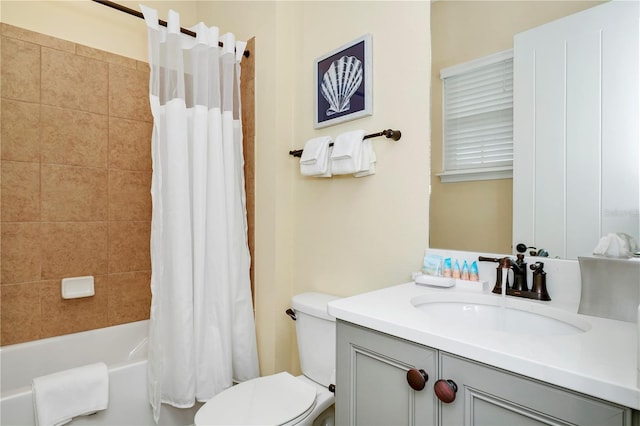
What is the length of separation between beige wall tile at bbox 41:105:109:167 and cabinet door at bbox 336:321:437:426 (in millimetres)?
1800

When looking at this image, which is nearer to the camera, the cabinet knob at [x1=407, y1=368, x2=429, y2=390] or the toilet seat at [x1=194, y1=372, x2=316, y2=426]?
the cabinet knob at [x1=407, y1=368, x2=429, y2=390]

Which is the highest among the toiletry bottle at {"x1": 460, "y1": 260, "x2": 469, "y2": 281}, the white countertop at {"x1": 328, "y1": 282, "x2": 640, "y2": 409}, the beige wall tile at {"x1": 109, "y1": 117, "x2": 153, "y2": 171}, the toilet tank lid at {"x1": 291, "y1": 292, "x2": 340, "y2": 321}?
the beige wall tile at {"x1": 109, "y1": 117, "x2": 153, "y2": 171}

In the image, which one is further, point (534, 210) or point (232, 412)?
point (232, 412)

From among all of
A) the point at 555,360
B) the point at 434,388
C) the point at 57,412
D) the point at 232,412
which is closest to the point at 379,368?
the point at 434,388

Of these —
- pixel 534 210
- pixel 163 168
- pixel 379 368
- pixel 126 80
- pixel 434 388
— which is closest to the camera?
pixel 434 388

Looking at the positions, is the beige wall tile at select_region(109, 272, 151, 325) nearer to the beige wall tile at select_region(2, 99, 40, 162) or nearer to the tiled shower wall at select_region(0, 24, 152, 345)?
the tiled shower wall at select_region(0, 24, 152, 345)

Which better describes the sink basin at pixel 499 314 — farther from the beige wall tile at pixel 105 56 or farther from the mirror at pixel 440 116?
the beige wall tile at pixel 105 56

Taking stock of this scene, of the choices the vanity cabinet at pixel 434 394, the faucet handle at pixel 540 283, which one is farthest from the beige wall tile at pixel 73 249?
the faucet handle at pixel 540 283

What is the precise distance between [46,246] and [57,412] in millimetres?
901

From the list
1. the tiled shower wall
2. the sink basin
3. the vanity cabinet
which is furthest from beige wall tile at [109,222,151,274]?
the sink basin

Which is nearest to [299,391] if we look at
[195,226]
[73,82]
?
[195,226]

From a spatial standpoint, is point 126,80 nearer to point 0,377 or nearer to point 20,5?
point 20,5

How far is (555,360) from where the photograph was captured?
2.10 ft

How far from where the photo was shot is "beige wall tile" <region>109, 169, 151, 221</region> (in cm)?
211
